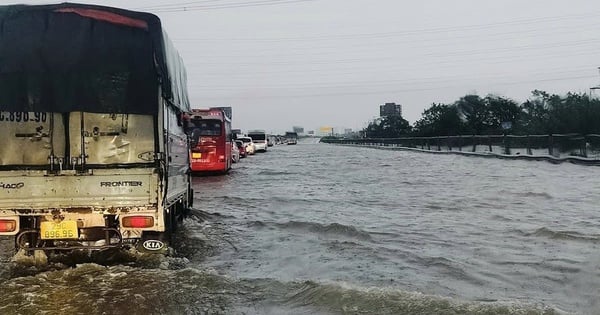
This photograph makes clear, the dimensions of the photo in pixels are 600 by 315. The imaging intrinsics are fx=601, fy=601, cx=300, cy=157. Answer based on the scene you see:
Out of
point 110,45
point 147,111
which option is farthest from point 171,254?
point 110,45

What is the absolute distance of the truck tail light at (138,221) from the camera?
733cm

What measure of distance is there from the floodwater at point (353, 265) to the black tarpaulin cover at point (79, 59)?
7.00 feet

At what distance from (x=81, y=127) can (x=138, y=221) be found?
1.35 m

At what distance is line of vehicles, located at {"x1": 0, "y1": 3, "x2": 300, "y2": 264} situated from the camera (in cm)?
718

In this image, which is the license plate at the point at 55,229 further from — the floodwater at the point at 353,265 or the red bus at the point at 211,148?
the red bus at the point at 211,148

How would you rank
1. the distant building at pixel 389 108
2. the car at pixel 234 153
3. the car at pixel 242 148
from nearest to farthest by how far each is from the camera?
the car at pixel 234 153
the car at pixel 242 148
the distant building at pixel 389 108

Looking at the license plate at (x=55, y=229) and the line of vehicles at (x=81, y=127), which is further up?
the line of vehicles at (x=81, y=127)

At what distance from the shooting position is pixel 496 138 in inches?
1453

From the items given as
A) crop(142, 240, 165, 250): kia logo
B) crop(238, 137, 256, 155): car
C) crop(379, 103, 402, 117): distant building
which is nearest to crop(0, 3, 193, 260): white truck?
crop(142, 240, 165, 250): kia logo

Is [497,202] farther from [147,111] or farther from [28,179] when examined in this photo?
[28,179]

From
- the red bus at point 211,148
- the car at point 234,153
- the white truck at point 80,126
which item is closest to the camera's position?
the white truck at point 80,126

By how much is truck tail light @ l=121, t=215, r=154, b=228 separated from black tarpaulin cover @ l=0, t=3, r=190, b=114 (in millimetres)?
1290

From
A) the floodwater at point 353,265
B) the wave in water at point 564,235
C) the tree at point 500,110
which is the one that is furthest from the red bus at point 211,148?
the tree at point 500,110

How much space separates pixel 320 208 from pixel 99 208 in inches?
305
